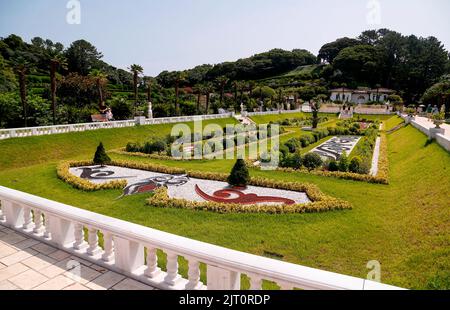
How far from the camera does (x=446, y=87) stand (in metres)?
68.6

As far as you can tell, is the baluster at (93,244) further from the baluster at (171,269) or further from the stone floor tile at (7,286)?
the baluster at (171,269)

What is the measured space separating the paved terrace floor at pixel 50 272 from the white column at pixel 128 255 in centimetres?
20

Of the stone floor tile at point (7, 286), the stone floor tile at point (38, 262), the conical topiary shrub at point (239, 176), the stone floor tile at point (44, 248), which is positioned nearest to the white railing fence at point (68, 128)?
the conical topiary shrub at point (239, 176)

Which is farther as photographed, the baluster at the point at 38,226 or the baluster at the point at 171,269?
the baluster at the point at 38,226

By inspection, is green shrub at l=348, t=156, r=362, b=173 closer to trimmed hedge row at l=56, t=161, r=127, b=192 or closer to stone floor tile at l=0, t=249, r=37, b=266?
trimmed hedge row at l=56, t=161, r=127, b=192

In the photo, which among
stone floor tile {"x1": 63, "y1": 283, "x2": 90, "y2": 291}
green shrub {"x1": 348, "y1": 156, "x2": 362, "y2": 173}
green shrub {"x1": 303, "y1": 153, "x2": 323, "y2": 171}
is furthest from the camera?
green shrub {"x1": 303, "y1": 153, "x2": 323, "y2": 171}

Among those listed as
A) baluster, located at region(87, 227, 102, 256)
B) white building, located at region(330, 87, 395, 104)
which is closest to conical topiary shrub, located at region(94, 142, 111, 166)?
baluster, located at region(87, 227, 102, 256)

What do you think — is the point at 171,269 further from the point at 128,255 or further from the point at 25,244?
the point at 25,244

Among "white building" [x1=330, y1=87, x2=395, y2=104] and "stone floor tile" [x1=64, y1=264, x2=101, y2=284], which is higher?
"white building" [x1=330, y1=87, x2=395, y2=104]

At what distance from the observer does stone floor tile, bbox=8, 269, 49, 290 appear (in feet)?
16.2

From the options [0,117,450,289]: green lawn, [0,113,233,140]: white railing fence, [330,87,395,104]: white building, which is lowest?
[0,117,450,289]: green lawn

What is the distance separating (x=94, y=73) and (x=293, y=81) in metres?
87.8

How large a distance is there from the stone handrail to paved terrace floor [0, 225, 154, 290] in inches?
5.9

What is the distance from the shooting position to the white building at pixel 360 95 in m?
94.1
